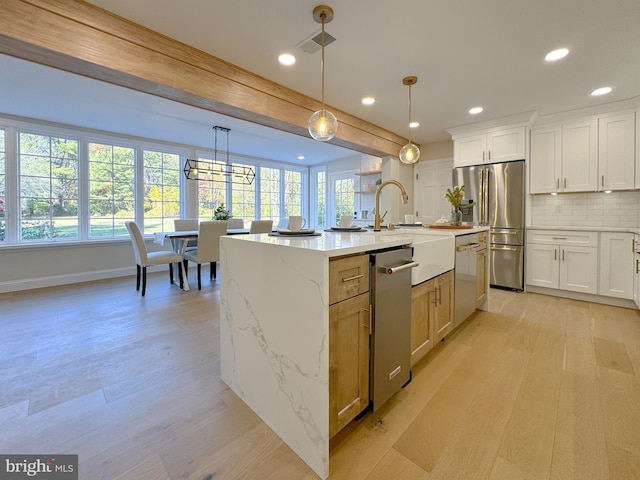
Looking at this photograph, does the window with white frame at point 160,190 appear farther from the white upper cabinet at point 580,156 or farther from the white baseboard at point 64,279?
the white upper cabinet at point 580,156

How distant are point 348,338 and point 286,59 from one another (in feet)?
8.16

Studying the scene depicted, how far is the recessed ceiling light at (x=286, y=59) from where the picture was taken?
2486 millimetres

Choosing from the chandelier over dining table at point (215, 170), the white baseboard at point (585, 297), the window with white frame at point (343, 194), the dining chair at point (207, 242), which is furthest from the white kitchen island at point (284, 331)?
the window with white frame at point (343, 194)

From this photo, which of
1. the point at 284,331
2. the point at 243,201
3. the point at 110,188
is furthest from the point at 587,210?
the point at 110,188

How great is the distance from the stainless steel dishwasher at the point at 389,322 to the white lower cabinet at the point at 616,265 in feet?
11.1

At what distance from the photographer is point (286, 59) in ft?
8.36

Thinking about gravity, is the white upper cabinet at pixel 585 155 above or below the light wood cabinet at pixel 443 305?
above

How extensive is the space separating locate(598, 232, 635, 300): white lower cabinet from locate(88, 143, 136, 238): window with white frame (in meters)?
7.14

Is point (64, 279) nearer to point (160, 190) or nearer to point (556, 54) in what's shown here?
point (160, 190)

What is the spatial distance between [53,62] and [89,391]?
2.20m

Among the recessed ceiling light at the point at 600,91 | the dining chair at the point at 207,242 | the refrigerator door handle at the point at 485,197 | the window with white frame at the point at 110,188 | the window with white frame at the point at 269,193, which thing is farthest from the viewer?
the window with white frame at the point at 269,193

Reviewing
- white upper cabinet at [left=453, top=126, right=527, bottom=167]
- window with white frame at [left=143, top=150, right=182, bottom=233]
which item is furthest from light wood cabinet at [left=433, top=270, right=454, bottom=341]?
window with white frame at [left=143, top=150, right=182, bottom=233]

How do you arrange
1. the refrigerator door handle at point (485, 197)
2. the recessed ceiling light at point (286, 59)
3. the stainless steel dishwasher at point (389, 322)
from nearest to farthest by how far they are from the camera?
the stainless steel dishwasher at point (389, 322), the recessed ceiling light at point (286, 59), the refrigerator door handle at point (485, 197)

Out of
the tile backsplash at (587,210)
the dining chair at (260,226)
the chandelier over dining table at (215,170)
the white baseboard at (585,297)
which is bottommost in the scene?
the white baseboard at (585,297)
